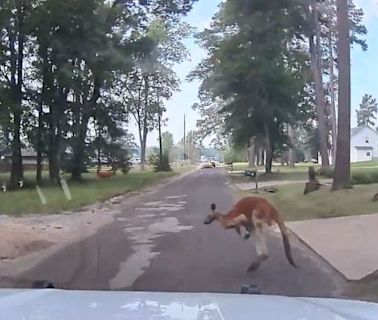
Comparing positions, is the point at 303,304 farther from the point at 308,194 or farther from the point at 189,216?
the point at 308,194

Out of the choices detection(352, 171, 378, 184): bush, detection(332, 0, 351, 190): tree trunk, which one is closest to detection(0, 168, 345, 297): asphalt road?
detection(332, 0, 351, 190): tree trunk

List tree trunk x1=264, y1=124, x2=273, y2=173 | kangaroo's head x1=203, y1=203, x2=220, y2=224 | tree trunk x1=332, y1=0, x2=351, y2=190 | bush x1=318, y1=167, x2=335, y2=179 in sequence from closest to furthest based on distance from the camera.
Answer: kangaroo's head x1=203, y1=203, x2=220, y2=224
tree trunk x1=332, y1=0, x2=351, y2=190
tree trunk x1=264, y1=124, x2=273, y2=173
bush x1=318, y1=167, x2=335, y2=179

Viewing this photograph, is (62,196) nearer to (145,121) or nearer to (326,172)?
(145,121)

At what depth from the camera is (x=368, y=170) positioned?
18078 millimetres

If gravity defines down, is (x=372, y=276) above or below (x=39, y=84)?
below

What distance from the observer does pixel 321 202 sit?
12977 millimetres

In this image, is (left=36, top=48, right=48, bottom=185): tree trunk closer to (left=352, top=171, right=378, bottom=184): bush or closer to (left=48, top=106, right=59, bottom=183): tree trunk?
(left=48, top=106, right=59, bottom=183): tree trunk

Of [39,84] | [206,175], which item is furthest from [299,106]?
[39,84]

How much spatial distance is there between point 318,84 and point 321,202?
Answer: 27.5 feet

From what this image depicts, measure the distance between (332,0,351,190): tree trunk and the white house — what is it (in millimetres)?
4830

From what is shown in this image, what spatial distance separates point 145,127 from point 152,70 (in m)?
6.55

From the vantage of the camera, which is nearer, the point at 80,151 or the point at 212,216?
the point at 212,216

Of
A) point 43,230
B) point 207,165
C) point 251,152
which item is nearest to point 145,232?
point 43,230

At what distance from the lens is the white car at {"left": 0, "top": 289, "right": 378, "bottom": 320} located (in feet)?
6.89
